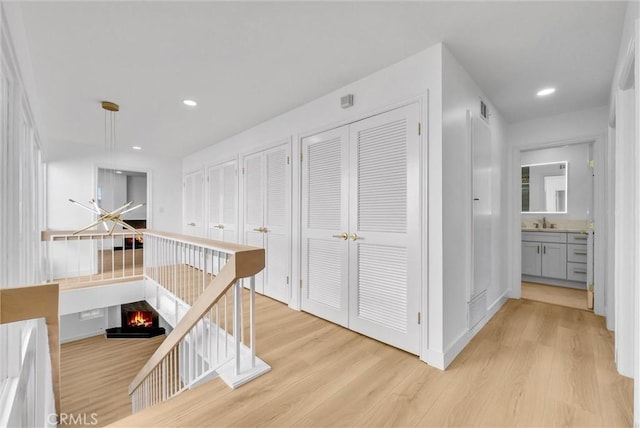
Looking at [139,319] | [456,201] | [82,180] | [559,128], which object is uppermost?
[559,128]

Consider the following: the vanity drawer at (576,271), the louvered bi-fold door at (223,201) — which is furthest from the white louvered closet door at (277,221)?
the vanity drawer at (576,271)

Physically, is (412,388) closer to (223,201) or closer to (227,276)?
(227,276)

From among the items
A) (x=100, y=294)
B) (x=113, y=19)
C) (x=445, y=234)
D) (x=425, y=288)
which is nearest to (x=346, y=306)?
(x=425, y=288)

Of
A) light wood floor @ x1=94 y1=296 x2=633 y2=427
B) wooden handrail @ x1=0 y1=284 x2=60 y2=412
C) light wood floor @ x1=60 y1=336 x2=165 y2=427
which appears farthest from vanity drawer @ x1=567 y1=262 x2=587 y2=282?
light wood floor @ x1=60 y1=336 x2=165 y2=427

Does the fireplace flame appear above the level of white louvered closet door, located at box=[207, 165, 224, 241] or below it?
below

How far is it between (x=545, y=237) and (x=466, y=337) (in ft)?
10.6

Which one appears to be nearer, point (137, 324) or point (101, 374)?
point (101, 374)

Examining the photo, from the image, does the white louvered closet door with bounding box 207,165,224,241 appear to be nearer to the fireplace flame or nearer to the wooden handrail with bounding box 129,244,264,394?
the fireplace flame

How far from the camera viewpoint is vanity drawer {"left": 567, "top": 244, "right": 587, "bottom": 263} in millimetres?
4086

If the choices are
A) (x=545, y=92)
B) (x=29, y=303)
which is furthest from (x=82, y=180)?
(x=545, y=92)

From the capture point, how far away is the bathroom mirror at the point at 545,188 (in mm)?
4594

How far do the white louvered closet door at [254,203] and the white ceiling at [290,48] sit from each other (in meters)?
0.88

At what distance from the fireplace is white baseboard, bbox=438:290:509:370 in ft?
15.8

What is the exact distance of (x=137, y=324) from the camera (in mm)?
5141
